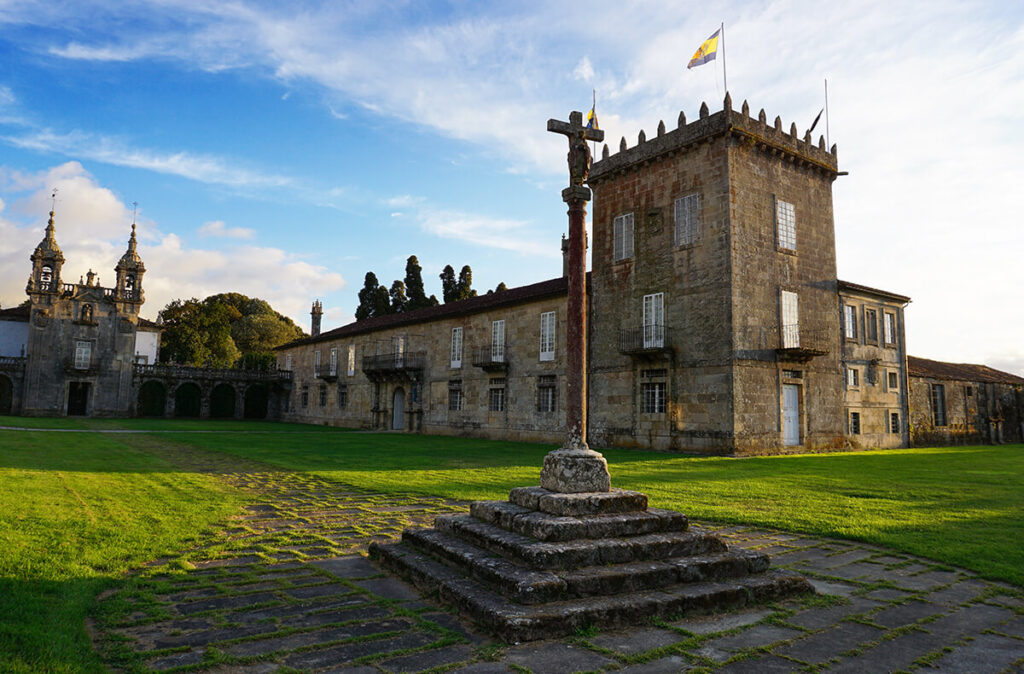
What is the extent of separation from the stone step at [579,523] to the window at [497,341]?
21.0m

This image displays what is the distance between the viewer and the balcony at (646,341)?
20594mm

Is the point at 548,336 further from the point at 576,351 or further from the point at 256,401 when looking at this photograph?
the point at 256,401

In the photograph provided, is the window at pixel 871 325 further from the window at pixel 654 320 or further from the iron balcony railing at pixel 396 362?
the iron balcony railing at pixel 396 362

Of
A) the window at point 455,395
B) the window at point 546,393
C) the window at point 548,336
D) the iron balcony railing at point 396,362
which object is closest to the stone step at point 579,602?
the window at point 546,393

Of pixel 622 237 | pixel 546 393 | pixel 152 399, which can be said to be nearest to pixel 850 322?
pixel 622 237

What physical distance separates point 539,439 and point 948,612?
A: 806 inches

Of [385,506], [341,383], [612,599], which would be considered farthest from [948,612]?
[341,383]

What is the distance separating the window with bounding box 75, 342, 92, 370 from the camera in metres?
39.5

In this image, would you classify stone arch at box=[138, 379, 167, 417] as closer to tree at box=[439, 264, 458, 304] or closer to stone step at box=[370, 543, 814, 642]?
tree at box=[439, 264, 458, 304]

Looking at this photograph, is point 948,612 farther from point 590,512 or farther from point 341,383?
point 341,383

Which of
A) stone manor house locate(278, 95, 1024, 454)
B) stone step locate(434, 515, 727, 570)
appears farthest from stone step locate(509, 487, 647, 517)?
stone manor house locate(278, 95, 1024, 454)

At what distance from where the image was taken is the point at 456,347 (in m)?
29.8

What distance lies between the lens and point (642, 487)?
34.1 feet

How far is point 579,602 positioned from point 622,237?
19.9m
